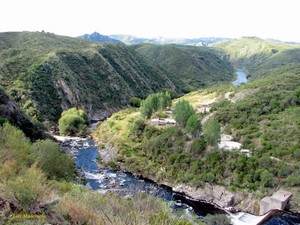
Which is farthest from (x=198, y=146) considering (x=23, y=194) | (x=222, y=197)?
(x=23, y=194)

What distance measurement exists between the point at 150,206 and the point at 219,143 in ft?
148

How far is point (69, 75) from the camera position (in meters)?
108

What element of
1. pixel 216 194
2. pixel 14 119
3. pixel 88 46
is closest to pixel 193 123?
pixel 216 194

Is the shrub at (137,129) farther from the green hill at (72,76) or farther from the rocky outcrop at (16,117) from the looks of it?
the green hill at (72,76)

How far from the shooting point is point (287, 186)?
48094 mm

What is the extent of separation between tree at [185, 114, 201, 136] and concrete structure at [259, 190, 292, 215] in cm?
1888

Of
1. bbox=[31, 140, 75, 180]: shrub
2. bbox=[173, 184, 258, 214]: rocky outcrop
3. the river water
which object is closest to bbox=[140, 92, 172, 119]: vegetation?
the river water

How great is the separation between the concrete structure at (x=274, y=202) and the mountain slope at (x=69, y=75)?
60.3 meters

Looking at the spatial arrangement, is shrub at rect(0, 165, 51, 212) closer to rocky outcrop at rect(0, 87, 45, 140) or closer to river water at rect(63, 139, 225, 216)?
river water at rect(63, 139, 225, 216)

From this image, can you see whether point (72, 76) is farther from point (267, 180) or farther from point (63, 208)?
point (63, 208)

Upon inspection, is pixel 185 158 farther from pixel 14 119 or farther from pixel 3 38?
pixel 3 38

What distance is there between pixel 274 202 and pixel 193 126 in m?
20.6

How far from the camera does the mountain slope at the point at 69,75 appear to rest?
95163mm

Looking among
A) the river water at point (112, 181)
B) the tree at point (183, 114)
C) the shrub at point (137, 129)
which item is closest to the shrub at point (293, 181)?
the river water at point (112, 181)
